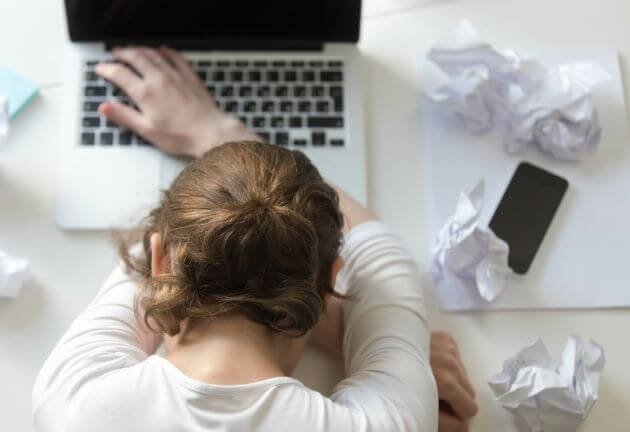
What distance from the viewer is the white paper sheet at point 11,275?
2.29ft

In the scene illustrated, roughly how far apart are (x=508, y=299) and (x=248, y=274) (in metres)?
0.31

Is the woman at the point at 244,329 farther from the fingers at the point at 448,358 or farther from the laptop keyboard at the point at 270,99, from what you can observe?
the laptop keyboard at the point at 270,99

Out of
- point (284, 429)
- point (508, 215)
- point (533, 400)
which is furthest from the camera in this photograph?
point (508, 215)

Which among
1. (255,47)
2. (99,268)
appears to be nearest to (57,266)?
(99,268)

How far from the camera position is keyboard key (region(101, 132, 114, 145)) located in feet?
2.55

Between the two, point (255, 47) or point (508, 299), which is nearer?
point (508, 299)

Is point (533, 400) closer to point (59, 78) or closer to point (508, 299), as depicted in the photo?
point (508, 299)

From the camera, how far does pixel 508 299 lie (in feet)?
2.37

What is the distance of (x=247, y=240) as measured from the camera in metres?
0.52

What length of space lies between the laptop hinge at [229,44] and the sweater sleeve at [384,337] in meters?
0.25

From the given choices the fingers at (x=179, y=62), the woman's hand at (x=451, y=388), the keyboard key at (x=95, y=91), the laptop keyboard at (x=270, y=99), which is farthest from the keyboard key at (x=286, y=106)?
the woman's hand at (x=451, y=388)

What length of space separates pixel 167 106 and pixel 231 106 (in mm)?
74

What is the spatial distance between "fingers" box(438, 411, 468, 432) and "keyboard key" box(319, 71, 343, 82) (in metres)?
0.40

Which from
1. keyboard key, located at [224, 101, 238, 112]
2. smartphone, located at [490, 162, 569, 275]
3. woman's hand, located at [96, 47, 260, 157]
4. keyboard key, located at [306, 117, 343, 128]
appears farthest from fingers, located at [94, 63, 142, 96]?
smartphone, located at [490, 162, 569, 275]
